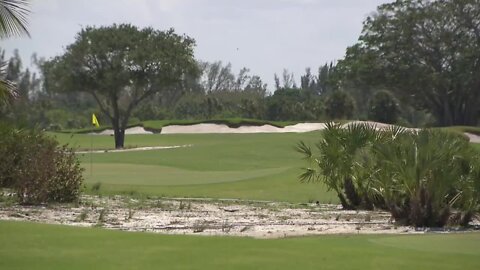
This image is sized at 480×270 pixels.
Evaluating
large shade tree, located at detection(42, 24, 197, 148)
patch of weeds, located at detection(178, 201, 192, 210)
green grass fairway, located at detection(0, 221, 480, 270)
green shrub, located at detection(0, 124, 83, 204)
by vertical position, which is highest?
large shade tree, located at detection(42, 24, 197, 148)

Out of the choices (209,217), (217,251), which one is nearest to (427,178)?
(209,217)

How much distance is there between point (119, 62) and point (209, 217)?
4309cm

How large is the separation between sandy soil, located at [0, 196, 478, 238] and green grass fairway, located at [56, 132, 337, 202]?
13.6ft

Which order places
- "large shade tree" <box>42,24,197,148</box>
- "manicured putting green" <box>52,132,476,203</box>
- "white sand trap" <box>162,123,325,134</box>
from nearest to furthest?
"manicured putting green" <box>52,132,476,203</box>
"large shade tree" <box>42,24,197,148</box>
"white sand trap" <box>162,123,325,134</box>

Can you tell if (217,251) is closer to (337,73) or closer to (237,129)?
(237,129)

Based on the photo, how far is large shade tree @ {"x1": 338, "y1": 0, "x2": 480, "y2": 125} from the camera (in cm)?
7594

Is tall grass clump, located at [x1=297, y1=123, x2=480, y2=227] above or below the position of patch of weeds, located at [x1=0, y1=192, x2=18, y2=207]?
above

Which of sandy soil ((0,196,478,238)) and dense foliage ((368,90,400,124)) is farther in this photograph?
dense foliage ((368,90,400,124))

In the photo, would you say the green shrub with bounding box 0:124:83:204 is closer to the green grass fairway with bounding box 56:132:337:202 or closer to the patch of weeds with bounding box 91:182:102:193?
the patch of weeds with bounding box 91:182:102:193

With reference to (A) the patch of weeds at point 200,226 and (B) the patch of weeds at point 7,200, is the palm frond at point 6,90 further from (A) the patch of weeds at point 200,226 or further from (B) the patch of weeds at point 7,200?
(A) the patch of weeds at point 200,226

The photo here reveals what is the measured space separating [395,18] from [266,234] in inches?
2747

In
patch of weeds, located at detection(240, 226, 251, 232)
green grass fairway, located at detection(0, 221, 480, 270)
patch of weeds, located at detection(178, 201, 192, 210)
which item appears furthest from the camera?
patch of weeds, located at detection(178, 201, 192, 210)

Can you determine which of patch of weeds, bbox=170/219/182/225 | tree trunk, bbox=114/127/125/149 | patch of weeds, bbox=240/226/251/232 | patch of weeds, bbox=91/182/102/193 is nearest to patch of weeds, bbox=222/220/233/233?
patch of weeds, bbox=240/226/251/232

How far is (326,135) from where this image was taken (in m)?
21.5
